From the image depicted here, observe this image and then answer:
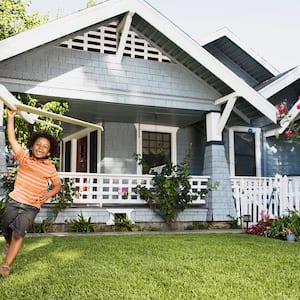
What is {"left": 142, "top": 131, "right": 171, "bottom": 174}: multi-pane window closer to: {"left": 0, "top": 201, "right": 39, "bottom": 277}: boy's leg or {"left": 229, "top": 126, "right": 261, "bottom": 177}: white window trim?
{"left": 229, "top": 126, "right": 261, "bottom": 177}: white window trim

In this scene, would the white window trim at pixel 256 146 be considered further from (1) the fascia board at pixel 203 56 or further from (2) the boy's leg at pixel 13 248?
(2) the boy's leg at pixel 13 248

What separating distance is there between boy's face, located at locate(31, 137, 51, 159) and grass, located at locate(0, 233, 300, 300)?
3.65 feet

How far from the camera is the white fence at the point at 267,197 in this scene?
859 centimetres

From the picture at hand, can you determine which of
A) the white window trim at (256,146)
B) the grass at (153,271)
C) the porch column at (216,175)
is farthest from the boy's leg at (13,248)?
the white window trim at (256,146)

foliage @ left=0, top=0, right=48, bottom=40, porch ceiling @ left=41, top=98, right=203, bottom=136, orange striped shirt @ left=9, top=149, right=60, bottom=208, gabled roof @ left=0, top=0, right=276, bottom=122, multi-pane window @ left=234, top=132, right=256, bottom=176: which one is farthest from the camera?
foliage @ left=0, top=0, right=48, bottom=40

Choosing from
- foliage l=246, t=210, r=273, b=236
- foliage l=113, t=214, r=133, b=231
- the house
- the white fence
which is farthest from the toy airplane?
the white fence

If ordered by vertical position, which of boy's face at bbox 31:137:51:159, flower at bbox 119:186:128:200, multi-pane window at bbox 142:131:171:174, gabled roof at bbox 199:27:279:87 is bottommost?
flower at bbox 119:186:128:200

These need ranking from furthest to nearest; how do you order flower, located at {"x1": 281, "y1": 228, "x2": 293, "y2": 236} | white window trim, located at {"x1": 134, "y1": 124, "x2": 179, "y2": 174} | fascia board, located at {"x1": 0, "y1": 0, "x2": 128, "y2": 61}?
white window trim, located at {"x1": 134, "y1": 124, "x2": 179, "y2": 174}
fascia board, located at {"x1": 0, "y1": 0, "x2": 128, "y2": 61}
flower, located at {"x1": 281, "y1": 228, "x2": 293, "y2": 236}

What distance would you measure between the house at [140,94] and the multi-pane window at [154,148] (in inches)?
1.1

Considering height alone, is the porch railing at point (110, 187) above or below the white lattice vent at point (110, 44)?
below

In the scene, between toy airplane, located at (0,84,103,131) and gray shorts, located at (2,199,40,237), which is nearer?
Answer: gray shorts, located at (2,199,40,237)

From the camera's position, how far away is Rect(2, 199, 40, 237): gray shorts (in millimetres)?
3811

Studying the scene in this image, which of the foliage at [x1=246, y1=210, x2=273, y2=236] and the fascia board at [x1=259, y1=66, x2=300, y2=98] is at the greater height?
the fascia board at [x1=259, y1=66, x2=300, y2=98]

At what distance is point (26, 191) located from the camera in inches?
154
